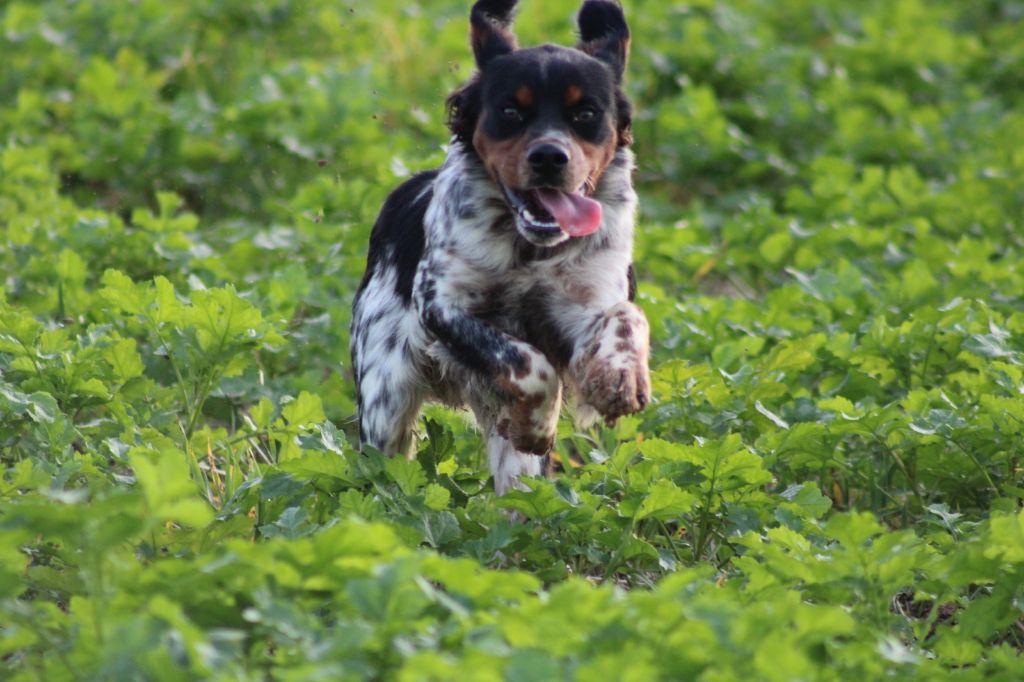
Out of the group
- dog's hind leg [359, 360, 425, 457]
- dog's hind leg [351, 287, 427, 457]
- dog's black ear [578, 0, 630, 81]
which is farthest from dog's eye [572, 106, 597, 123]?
dog's hind leg [359, 360, 425, 457]

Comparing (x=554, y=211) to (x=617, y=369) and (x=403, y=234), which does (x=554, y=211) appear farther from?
(x=403, y=234)

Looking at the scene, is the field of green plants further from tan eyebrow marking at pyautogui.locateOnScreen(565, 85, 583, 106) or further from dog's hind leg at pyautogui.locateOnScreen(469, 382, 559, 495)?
tan eyebrow marking at pyautogui.locateOnScreen(565, 85, 583, 106)

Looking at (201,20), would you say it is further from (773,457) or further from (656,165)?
(773,457)

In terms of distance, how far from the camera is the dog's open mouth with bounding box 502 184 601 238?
14.4 ft

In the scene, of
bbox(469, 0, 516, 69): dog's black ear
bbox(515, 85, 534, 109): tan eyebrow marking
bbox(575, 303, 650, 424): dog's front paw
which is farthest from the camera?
bbox(469, 0, 516, 69): dog's black ear

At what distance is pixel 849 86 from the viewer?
9.89 m

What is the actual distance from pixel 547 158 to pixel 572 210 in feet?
0.57

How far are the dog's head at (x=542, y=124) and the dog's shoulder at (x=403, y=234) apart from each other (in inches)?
13.5

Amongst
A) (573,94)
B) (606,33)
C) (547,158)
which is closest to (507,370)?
(547,158)

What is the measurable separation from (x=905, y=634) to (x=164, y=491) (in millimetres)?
1824

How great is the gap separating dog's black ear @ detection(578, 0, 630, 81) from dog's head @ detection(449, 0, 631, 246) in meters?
0.06

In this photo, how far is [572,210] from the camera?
4430 millimetres

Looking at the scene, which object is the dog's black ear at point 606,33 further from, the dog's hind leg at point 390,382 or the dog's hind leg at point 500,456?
the dog's hind leg at point 500,456

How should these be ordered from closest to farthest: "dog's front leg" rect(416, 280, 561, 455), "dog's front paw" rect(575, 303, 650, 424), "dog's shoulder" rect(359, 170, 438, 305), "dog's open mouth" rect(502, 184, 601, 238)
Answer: "dog's front paw" rect(575, 303, 650, 424), "dog's front leg" rect(416, 280, 561, 455), "dog's open mouth" rect(502, 184, 601, 238), "dog's shoulder" rect(359, 170, 438, 305)
